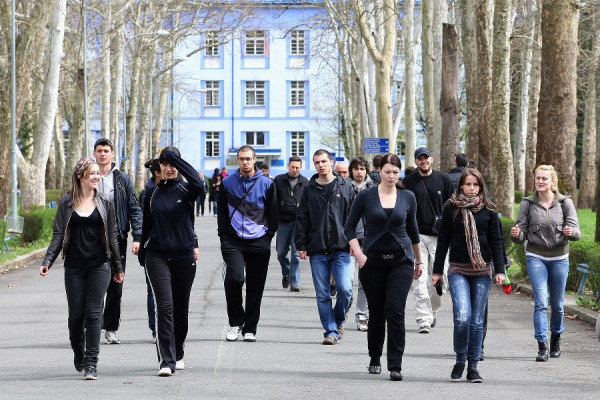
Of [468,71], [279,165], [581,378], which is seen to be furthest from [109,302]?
[279,165]

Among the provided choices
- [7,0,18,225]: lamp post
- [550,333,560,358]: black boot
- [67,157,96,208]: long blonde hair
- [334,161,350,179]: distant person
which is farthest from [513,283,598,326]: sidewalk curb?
[7,0,18,225]: lamp post

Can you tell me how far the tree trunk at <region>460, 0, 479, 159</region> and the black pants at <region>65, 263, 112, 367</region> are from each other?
19.1 m

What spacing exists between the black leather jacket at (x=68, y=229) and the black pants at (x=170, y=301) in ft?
1.08

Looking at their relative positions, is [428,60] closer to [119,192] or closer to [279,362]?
[119,192]

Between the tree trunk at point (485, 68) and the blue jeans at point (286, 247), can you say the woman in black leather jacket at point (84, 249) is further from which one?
the tree trunk at point (485, 68)

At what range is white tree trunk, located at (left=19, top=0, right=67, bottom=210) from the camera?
32.6 meters

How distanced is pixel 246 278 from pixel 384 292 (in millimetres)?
2181

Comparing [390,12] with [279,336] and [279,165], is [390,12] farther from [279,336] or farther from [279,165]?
[279,165]

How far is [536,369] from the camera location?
399 inches

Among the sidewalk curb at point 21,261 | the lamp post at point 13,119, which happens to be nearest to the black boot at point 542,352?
the sidewalk curb at point 21,261

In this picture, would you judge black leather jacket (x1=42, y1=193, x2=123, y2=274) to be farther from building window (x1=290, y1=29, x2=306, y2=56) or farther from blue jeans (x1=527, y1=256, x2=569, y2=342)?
building window (x1=290, y1=29, x2=306, y2=56)

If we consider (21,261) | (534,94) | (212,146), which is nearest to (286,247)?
(21,261)

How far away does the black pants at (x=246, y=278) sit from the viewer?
11555mm

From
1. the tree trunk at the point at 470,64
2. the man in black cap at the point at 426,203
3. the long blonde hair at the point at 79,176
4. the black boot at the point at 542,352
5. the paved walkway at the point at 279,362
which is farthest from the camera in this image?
the tree trunk at the point at 470,64
